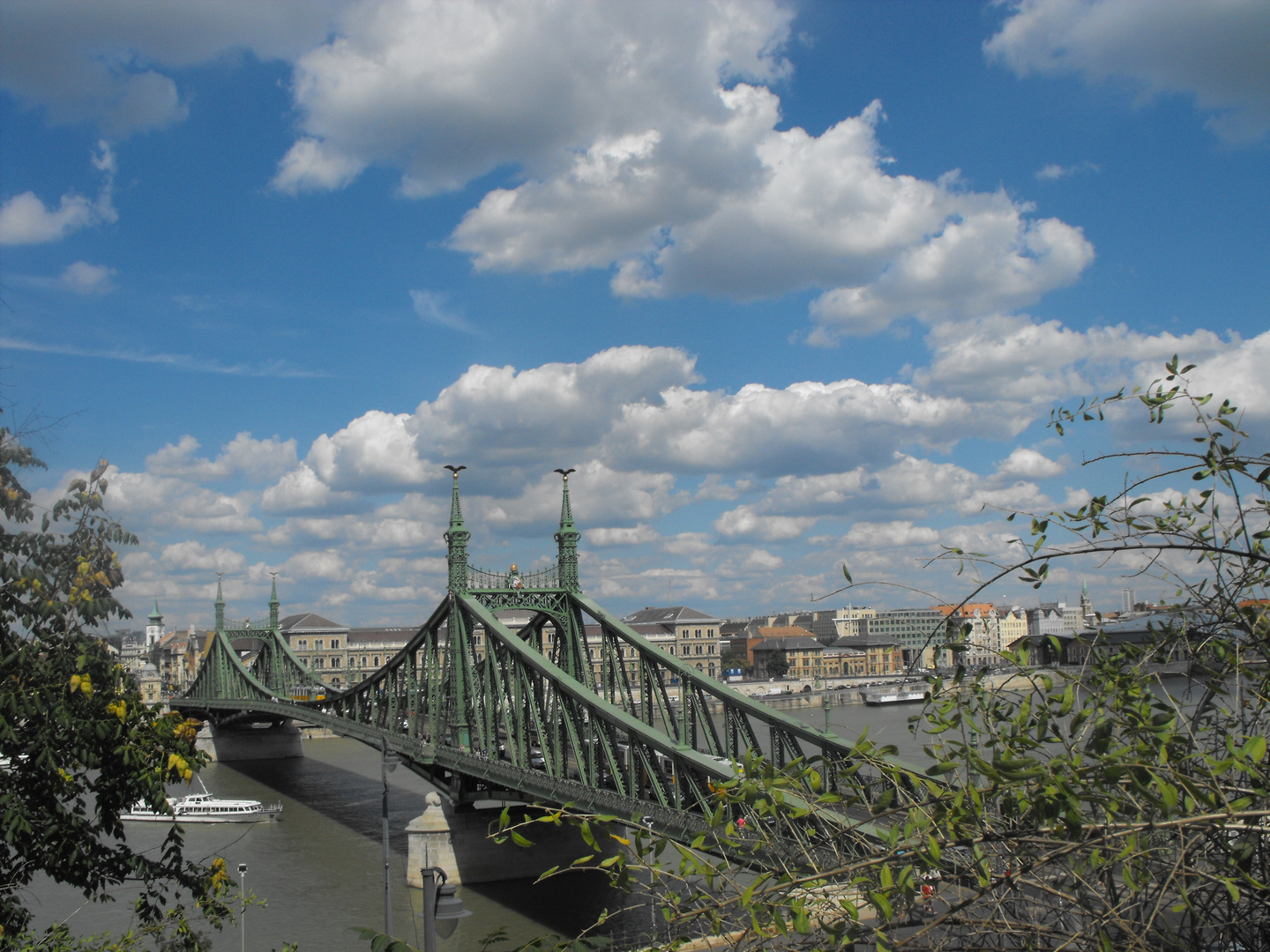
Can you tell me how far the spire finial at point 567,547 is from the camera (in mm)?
32625

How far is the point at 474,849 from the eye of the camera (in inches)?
1166

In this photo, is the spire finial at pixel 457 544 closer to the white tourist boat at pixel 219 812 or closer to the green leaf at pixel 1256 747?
the white tourist boat at pixel 219 812

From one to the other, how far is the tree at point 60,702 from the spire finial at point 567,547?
24.1 metres

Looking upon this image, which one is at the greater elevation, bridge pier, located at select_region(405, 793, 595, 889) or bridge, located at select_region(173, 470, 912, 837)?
bridge, located at select_region(173, 470, 912, 837)

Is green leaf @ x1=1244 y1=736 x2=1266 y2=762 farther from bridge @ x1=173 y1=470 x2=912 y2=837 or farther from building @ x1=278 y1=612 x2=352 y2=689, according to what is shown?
building @ x1=278 y1=612 x2=352 y2=689

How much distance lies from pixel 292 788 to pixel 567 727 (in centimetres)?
3429

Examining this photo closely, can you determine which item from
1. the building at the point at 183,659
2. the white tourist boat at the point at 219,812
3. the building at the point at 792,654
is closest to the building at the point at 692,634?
the building at the point at 792,654

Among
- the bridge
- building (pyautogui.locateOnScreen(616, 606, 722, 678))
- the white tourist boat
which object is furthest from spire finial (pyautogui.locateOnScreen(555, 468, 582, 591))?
building (pyautogui.locateOnScreen(616, 606, 722, 678))

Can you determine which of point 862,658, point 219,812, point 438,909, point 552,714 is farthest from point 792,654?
point 438,909

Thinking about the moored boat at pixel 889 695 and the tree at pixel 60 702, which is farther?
the moored boat at pixel 889 695

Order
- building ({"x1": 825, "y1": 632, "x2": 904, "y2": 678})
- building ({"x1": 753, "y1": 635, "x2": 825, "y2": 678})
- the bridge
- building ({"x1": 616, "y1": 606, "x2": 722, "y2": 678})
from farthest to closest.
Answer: building ({"x1": 825, "y1": 632, "x2": 904, "y2": 678})
building ({"x1": 753, "y1": 635, "x2": 825, "y2": 678})
building ({"x1": 616, "y1": 606, "x2": 722, "y2": 678})
the bridge

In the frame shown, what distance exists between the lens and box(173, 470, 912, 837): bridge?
22.5 m

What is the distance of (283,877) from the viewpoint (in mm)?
31984

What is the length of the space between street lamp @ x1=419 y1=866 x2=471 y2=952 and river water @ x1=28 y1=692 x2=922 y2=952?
5.70m
